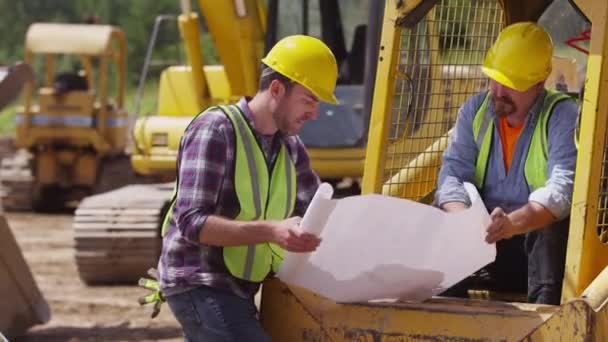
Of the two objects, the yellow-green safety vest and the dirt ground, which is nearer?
the yellow-green safety vest

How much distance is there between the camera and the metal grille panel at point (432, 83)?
5.11 meters

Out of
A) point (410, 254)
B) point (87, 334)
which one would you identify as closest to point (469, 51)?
point (410, 254)

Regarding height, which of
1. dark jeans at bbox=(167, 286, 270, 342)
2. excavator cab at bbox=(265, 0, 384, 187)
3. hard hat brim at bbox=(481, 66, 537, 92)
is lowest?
excavator cab at bbox=(265, 0, 384, 187)

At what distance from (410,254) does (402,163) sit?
0.99 m

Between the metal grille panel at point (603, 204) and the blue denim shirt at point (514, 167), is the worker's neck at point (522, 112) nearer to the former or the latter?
the blue denim shirt at point (514, 167)

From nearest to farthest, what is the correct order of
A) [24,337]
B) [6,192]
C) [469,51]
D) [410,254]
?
[410,254] < [469,51] < [24,337] < [6,192]

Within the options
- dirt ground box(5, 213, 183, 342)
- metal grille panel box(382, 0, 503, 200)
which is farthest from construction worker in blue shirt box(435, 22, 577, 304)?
dirt ground box(5, 213, 183, 342)

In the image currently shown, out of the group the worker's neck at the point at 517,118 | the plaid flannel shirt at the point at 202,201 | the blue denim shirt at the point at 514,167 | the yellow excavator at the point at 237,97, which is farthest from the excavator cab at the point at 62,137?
the plaid flannel shirt at the point at 202,201

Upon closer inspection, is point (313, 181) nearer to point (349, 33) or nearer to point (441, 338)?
point (441, 338)

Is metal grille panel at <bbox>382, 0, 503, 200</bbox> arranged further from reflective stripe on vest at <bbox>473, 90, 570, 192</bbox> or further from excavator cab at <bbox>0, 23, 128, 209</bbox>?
excavator cab at <bbox>0, 23, 128, 209</bbox>

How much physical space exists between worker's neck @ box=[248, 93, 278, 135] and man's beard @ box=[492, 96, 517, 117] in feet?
2.56

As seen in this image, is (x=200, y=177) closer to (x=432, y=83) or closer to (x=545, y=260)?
(x=545, y=260)

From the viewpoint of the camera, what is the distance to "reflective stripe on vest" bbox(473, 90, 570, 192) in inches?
184

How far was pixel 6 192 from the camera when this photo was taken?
1725 cm
